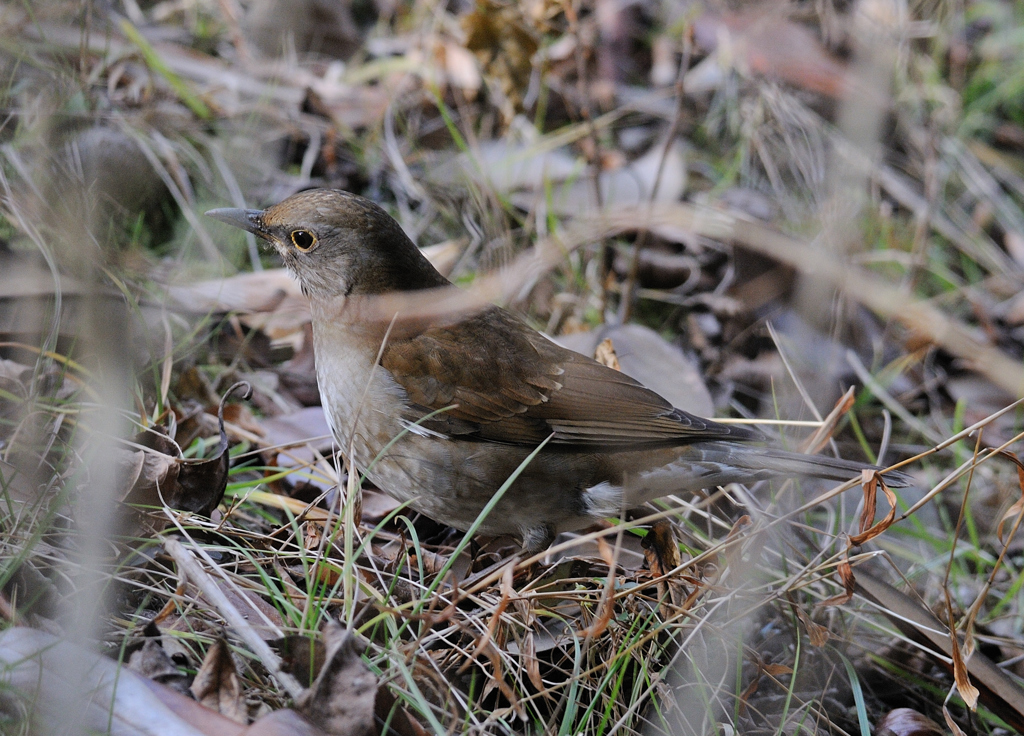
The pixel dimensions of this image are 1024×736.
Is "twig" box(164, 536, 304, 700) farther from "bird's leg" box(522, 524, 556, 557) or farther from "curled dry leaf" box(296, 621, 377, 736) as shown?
"bird's leg" box(522, 524, 556, 557)

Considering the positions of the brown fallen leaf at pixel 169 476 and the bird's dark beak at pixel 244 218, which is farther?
the bird's dark beak at pixel 244 218

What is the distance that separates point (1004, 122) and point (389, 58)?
4660 millimetres

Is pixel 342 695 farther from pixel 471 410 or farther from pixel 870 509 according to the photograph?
pixel 870 509

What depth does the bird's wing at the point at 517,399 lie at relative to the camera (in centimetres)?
345

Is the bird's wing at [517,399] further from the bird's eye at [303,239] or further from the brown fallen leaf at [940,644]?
the brown fallen leaf at [940,644]

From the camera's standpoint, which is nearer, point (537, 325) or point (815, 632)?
point (815, 632)

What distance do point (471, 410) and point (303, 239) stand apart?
980 millimetres

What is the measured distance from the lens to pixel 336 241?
3.60m

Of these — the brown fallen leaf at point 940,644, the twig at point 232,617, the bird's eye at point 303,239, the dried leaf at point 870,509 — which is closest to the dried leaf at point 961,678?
the brown fallen leaf at point 940,644

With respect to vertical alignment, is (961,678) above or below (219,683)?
below

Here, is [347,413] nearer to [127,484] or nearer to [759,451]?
[127,484]

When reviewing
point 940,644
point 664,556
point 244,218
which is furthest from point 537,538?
point 244,218

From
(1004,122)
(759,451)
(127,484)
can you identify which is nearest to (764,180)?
(1004,122)

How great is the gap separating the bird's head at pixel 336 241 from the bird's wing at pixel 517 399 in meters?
0.32
